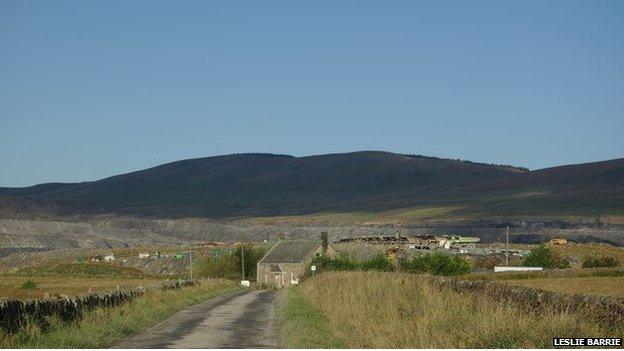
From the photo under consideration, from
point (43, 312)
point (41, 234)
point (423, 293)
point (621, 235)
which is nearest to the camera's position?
point (43, 312)

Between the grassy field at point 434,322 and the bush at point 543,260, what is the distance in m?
56.3

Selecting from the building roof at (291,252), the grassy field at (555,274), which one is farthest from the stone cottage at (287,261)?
the grassy field at (555,274)

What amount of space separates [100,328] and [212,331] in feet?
10.6

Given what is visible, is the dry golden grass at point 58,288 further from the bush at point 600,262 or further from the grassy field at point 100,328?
the bush at point 600,262

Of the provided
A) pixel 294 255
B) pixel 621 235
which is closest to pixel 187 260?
pixel 294 255

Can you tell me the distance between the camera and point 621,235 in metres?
143

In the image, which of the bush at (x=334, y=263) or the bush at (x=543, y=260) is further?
the bush at (x=543, y=260)

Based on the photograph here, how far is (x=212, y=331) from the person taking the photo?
28875 millimetres

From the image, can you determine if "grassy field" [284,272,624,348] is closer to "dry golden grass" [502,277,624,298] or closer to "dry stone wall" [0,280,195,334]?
"dry stone wall" [0,280,195,334]

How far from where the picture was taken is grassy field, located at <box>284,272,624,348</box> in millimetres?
19500

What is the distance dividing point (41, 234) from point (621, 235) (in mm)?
95059

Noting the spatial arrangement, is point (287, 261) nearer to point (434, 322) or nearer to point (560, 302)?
point (434, 322)

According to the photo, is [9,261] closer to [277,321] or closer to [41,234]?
[41,234]

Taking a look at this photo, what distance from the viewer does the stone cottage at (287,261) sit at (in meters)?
98.1
